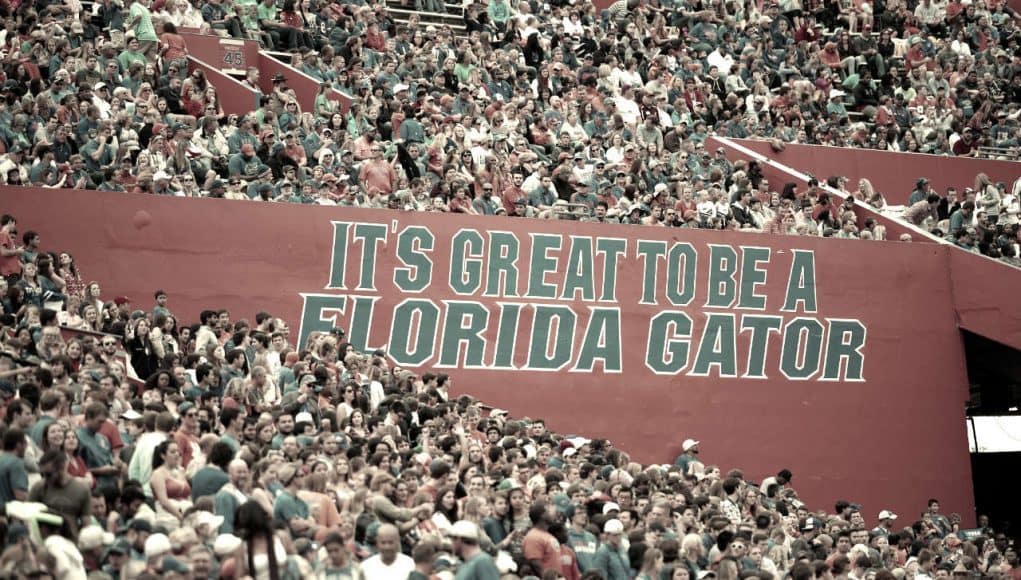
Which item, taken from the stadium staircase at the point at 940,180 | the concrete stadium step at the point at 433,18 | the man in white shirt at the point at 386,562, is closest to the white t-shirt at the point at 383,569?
the man in white shirt at the point at 386,562

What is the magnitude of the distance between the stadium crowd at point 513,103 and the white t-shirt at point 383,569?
10537 millimetres

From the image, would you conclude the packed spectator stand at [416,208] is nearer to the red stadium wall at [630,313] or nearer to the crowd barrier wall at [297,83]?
the crowd barrier wall at [297,83]

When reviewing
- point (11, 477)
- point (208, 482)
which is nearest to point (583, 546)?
point (208, 482)

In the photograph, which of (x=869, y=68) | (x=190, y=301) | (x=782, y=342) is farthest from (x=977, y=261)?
(x=190, y=301)

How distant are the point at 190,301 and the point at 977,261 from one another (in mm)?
11732

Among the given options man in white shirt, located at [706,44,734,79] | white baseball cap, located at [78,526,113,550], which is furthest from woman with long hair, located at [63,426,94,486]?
man in white shirt, located at [706,44,734,79]

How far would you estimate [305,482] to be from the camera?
13367 mm

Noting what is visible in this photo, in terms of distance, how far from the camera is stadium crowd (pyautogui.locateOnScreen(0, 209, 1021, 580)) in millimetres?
11336

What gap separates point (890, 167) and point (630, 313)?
7212mm

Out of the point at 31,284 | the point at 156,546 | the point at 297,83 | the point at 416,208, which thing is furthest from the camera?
the point at 297,83

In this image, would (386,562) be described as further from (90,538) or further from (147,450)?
(147,450)

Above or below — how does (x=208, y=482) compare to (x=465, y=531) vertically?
above

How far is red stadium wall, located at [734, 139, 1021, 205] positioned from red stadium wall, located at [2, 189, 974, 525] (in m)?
3.12

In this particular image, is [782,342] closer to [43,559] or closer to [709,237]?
[709,237]
